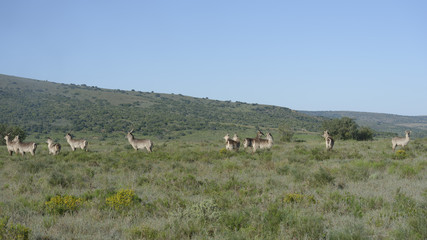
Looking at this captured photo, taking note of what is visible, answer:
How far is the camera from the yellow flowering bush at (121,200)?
797 cm

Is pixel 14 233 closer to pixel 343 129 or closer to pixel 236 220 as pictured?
pixel 236 220

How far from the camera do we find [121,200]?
27.0 ft

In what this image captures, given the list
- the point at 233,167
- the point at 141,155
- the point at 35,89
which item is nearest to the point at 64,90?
the point at 35,89

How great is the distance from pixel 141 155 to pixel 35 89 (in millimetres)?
109167

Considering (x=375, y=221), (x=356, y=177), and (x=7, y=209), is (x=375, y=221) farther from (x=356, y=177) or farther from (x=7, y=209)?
(x=7, y=209)

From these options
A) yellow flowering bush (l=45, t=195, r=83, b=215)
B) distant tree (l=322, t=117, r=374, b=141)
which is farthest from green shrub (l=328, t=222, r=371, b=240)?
distant tree (l=322, t=117, r=374, b=141)

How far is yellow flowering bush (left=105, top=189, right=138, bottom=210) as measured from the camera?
797cm

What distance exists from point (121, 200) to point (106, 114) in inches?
3036

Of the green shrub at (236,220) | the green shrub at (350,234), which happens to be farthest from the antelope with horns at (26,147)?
the green shrub at (350,234)

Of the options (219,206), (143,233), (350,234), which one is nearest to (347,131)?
(219,206)

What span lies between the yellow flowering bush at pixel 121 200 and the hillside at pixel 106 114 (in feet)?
172

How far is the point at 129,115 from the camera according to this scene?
84.1m

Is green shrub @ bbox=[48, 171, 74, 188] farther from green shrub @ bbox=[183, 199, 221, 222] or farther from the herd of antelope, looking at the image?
the herd of antelope

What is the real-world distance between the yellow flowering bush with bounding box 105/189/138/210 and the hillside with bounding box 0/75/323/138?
52.4 metres
